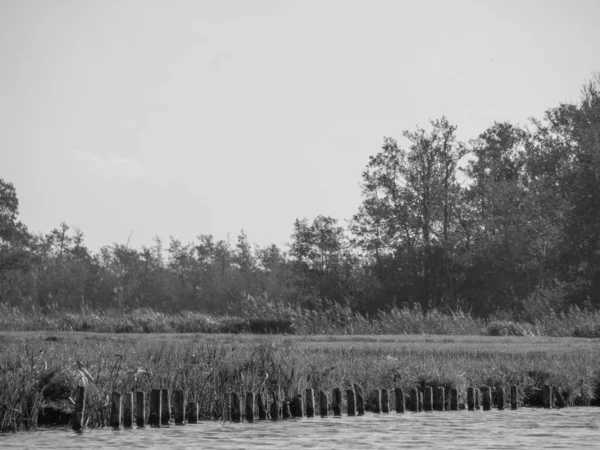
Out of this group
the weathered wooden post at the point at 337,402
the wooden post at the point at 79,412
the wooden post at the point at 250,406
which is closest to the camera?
the wooden post at the point at 79,412

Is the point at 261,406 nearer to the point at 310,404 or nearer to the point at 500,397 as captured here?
the point at 310,404

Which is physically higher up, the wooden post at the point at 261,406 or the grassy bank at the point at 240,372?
the grassy bank at the point at 240,372

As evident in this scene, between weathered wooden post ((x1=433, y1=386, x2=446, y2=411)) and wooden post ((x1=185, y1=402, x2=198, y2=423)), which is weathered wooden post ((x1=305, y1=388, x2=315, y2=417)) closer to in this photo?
wooden post ((x1=185, y1=402, x2=198, y2=423))

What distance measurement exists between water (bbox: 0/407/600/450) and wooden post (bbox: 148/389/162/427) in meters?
0.23

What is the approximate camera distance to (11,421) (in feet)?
50.3

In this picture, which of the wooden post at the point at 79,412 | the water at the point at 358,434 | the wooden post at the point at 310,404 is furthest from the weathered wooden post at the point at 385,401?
the wooden post at the point at 79,412

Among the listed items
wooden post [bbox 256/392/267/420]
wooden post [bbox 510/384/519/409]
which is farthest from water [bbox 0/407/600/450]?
wooden post [bbox 510/384/519/409]

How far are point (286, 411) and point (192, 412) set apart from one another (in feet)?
6.24

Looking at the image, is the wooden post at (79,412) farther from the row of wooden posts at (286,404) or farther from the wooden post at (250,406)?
the wooden post at (250,406)

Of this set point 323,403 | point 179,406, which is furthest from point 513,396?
point 179,406

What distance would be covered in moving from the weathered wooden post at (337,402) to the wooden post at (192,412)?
281cm

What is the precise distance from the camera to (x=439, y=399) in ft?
65.2

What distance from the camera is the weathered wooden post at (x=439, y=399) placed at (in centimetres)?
1970

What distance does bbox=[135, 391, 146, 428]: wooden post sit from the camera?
16031mm
